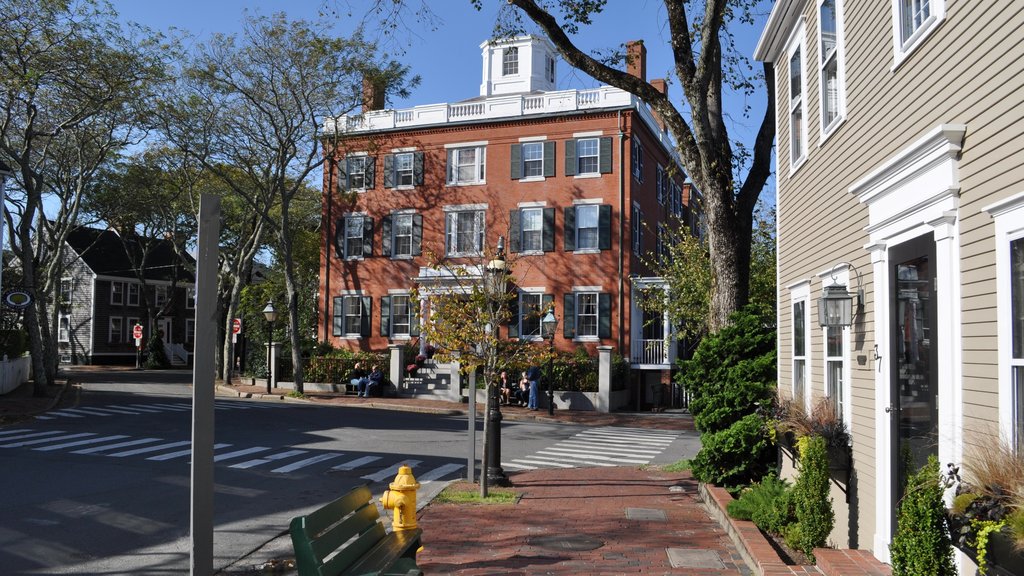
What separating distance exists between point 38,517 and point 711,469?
822 centimetres

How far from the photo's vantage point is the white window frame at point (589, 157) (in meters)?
33.3

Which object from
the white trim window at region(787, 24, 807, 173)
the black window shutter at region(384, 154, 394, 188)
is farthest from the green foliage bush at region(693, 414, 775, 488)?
the black window shutter at region(384, 154, 394, 188)

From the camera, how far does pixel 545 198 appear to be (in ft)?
111

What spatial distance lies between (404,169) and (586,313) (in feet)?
32.9

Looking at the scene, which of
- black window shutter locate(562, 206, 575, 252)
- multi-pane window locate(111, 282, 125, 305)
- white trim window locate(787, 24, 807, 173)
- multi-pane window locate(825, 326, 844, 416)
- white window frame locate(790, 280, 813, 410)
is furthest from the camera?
multi-pane window locate(111, 282, 125, 305)

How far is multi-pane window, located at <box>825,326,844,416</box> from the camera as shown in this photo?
9.04 metres

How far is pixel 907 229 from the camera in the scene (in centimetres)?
669

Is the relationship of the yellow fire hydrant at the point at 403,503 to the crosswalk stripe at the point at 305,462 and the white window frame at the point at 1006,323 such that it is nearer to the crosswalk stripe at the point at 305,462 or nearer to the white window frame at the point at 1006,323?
the white window frame at the point at 1006,323

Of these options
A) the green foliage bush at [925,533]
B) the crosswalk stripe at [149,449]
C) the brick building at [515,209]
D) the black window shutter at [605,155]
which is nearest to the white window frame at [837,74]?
the green foliage bush at [925,533]

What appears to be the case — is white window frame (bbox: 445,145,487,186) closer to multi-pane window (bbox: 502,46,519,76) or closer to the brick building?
the brick building

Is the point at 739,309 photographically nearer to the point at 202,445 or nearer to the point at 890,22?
the point at 890,22

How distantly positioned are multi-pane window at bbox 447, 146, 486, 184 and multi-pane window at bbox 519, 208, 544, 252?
2.52 meters

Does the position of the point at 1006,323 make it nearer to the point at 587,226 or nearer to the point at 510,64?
the point at 587,226

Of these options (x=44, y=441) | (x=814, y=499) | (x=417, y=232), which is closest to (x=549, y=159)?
(x=417, y=232)
